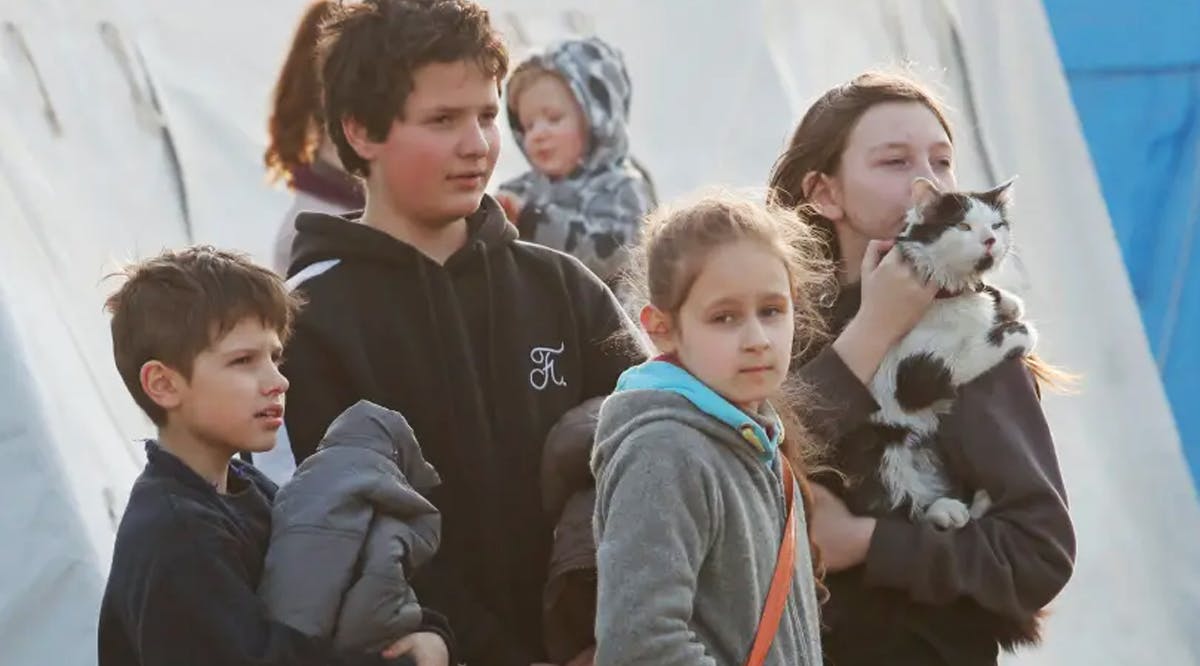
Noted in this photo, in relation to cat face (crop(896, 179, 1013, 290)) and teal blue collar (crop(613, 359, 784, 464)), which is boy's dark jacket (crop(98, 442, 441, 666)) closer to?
teal blue collar (crop(613, 359, 784, 464))

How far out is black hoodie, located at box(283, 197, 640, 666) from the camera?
108 inches

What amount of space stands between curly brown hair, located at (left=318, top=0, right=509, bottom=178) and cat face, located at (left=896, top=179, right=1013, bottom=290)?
0.57 m

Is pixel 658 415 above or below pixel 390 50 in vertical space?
below

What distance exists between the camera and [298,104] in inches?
167

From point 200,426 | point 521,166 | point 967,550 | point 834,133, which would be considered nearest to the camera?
point 200,426

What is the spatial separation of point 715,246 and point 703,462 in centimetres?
25

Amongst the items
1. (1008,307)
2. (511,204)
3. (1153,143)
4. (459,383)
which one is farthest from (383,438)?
(1153,143)

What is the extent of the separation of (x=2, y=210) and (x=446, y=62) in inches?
75.9

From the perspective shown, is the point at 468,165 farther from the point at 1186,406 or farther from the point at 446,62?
the point at 1186,406

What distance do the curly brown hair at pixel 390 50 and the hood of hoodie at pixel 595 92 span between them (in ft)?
6.76

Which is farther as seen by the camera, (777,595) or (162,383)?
(162,383)

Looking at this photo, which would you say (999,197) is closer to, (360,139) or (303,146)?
(360,139)

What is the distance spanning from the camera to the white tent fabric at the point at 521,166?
4.15 metres

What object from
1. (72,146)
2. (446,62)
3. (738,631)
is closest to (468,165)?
(446,62)
